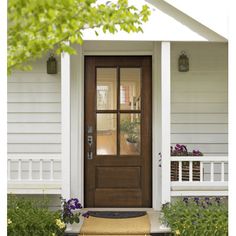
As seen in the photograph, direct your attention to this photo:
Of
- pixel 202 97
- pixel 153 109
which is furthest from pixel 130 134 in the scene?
pixel 202 97

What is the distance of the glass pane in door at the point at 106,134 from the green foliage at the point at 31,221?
1228 mm

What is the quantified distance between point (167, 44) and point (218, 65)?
3.38 ft

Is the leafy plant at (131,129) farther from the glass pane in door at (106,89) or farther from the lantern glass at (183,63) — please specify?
the lantern glass at (183,63)

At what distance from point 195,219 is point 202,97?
5.05 ft

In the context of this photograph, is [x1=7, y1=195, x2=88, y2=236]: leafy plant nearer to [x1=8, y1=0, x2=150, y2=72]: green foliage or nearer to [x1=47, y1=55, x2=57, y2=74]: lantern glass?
[x1=47, y1=55, x2=57, y2=74]: lantern glass

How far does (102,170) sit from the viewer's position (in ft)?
15.9

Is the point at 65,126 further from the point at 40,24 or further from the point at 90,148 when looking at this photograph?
the point at 40,24

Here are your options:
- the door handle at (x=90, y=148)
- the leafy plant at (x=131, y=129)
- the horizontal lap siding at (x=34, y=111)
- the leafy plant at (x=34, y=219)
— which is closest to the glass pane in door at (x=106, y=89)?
the leafy plant at (x=131, y=129)

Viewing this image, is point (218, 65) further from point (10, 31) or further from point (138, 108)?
point (10, 31)

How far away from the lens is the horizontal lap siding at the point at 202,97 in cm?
476

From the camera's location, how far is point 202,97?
4766mm

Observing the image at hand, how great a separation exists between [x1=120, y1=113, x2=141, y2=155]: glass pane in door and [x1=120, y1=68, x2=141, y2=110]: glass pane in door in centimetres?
10
